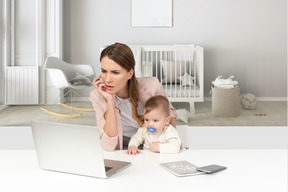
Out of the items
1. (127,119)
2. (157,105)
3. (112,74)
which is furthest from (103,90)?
(127,119)

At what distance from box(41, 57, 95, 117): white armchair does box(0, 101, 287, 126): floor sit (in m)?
0.18

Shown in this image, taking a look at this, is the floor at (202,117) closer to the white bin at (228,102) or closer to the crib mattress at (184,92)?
the white bin at (228,102)

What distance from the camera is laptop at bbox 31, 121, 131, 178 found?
117cm

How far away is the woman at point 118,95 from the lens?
1.63 metres

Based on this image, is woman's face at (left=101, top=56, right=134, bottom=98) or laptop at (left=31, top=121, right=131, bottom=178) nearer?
laptop at (left=31, top=121, right=131, bottom=178)

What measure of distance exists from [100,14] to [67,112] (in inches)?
70.1

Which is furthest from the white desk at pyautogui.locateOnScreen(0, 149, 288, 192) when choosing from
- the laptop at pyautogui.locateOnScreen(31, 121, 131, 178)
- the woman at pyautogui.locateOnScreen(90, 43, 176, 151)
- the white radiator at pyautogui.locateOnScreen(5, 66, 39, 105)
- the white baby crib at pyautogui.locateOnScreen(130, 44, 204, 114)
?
the white radiator at pyautogui.locateOnScreen(5, 66, 39, 105)

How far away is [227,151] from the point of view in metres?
1.49

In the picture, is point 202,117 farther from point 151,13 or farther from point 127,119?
point 127,119

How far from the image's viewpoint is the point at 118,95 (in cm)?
193

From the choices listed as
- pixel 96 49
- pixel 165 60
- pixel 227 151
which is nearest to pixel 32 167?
pixel 227 151

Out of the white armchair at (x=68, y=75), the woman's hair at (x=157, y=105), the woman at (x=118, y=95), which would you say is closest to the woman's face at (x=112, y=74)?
the woman at (x=118, y=95)

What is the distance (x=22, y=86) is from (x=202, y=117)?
8.52 feet

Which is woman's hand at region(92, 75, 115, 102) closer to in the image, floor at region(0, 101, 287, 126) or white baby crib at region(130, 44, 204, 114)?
floor at region(0, 101, 287, 126)
